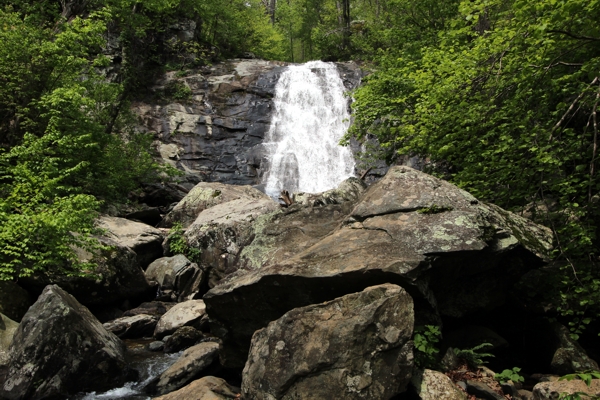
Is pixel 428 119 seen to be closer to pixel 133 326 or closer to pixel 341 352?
pixel 341 352

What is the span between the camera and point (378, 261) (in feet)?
15.6

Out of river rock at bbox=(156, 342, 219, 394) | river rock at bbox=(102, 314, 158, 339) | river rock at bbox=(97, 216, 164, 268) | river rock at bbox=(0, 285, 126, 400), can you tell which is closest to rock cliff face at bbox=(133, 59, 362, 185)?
river rock at bbox=(97, 216, 164, 268)

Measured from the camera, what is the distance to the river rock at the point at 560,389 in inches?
154

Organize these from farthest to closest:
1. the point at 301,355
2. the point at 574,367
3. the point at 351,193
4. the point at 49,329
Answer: the point at 351,193, the point at 49,329, the point at 574,367, the point at 301,355

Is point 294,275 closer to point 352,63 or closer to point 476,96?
point 476,96

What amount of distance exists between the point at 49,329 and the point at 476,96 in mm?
7853

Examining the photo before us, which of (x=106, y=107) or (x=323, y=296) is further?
(x=106, y=107)

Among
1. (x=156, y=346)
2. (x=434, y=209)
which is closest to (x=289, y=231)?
(x=434, y=209)

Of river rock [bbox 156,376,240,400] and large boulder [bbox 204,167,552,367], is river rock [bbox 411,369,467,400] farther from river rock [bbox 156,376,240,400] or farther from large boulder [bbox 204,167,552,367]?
river rock [bbox 156,376,240,400]

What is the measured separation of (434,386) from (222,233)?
7.51m

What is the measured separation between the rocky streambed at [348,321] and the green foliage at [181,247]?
11.2ft

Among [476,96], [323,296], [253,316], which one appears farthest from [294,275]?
[476,96]

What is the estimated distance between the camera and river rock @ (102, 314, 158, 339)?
314 inches

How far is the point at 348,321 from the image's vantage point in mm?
4105
